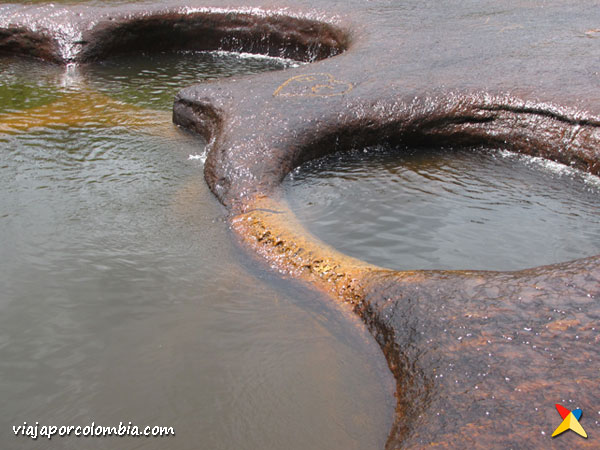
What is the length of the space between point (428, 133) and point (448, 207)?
4.34 ft

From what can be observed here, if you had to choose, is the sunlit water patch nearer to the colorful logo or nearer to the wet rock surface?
the wet rock surface

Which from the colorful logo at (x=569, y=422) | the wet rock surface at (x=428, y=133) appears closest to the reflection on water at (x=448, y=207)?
the wet rock surface at (x=428, y=133)

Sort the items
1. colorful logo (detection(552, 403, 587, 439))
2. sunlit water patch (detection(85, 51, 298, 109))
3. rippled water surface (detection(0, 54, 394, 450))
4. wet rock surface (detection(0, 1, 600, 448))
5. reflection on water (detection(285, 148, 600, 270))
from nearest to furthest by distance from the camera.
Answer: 1. colorful logo (detection(552, 403, 587, 439))
2. wet rock surface (detection(0, 1, 600, 448))
3. rippled water surface (detection(0, 54, 394, 450))
4. reflection on water (detection(285, 148, 600, 270))
5. sunlit water patch (detection(85, 51, 298, 109))

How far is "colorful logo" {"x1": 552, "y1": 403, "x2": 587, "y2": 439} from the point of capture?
233cm

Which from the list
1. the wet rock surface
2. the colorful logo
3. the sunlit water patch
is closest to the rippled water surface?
the wet rock surface

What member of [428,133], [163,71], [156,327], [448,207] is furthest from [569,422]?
[163,71]

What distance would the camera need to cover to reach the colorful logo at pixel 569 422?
7.64 feet

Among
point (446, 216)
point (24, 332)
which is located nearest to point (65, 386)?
point (24, 332)

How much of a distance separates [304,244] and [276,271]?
294 mm

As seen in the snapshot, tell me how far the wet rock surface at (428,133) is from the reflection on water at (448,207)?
211mm

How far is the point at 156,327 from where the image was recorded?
11.2ft

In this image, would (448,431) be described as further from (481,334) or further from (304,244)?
(304,244)

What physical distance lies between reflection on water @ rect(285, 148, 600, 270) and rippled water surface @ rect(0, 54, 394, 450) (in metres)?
0.80

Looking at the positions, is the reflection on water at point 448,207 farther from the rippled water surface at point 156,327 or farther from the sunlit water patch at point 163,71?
the sunlit water patch at point 163,71
